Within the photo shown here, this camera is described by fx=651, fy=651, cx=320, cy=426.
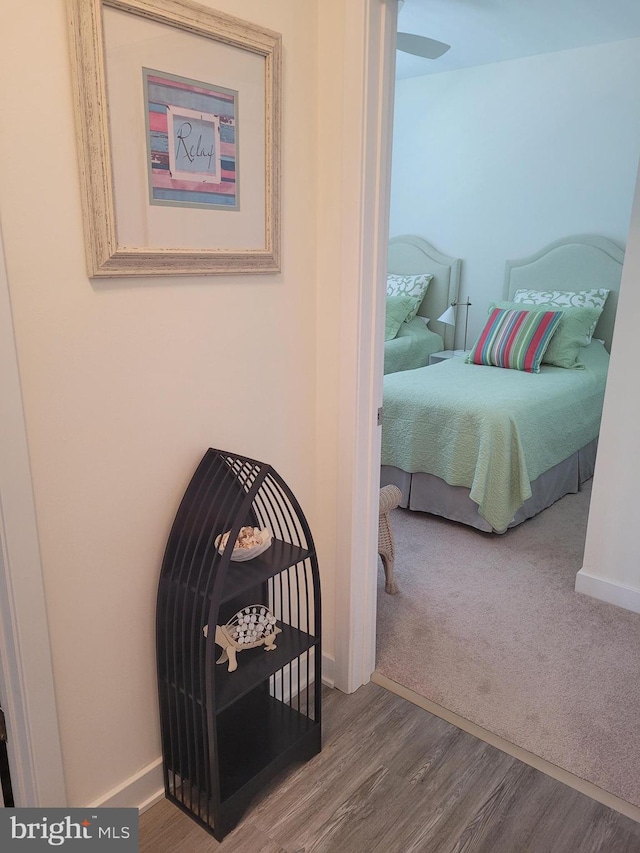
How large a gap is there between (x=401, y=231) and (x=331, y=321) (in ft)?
12.4

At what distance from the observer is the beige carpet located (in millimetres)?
1988

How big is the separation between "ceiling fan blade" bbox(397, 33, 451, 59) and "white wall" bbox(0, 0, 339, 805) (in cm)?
190

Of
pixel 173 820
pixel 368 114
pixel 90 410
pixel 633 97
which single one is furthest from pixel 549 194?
pixel 173 820

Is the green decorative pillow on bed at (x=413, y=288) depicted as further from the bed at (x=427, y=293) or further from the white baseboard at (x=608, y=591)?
the white baseboard at (x=608, y=591)

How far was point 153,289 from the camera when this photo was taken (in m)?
1.48

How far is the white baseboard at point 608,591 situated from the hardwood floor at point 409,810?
1067 mm

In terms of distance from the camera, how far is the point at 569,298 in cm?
439

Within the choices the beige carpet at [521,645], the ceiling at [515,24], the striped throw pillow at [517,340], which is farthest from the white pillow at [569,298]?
the beige carpet at [521,645]

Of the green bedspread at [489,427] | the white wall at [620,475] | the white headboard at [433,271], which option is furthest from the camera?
the white headboard at [433,271]

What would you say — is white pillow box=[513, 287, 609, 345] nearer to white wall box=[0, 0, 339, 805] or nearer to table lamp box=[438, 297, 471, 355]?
table lamp box=[438, 297, 471, 355]

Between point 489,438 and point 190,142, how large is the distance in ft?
6.85

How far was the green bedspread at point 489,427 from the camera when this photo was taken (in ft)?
10.2

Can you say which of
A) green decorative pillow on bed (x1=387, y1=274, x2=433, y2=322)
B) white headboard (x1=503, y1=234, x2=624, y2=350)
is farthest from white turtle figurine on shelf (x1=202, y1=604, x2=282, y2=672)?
green decorative pillow on bed (x1=387, y1=274, x2=433, y2=322)

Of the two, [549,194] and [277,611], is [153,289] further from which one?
[549,194]
